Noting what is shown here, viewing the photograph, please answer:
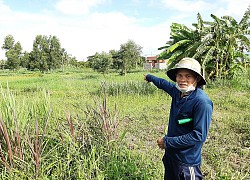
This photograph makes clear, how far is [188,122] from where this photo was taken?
1.71 meters

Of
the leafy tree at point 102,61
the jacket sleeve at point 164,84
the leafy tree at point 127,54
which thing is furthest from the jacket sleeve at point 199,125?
the leafy tree at point 127,54

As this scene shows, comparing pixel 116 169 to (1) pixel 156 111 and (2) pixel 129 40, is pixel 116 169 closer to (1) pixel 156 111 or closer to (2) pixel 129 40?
(1) pixel 156 111

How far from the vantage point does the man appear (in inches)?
63.4

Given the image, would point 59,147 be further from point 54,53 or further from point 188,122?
point 54,53

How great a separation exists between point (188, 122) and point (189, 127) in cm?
4

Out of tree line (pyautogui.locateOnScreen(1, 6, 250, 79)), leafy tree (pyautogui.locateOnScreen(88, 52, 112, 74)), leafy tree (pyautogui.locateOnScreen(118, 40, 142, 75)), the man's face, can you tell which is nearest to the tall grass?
the man's face

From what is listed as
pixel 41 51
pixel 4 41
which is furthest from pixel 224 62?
pixel 4 41

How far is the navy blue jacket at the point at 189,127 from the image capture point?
1.60 meters

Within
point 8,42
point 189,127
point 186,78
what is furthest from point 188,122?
point 8,42

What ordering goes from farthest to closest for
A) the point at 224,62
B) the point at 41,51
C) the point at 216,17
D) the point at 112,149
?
1. the point at 41,51
2. the point at 224,62
3. the point at 216,17
4. the point at 112,149

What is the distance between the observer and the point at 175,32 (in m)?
10.8

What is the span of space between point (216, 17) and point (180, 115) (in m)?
9.25

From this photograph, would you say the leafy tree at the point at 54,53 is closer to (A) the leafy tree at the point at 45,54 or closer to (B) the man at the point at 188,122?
(A) the leafy tree at the point at 45,54

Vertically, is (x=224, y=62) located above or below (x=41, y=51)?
below
